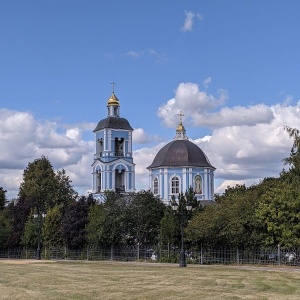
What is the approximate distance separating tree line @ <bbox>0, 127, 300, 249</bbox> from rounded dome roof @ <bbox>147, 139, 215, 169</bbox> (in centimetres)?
1877

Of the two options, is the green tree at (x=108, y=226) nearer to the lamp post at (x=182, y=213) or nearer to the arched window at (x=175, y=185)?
the lamp post at (x=182, y=213)

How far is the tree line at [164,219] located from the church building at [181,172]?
17862 millimetres

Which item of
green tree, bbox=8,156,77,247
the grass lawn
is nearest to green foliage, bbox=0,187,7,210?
green tree, bbox=8,156,77,247

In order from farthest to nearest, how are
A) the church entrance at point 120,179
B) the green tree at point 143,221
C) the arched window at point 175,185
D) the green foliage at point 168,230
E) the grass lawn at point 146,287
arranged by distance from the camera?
1. the church entrance at point 120,179
2. the arched window at point 175,185
3. the green tree at point 143,221
4. the green foliage at point 168,230
5. the grass lawn at point 146,287

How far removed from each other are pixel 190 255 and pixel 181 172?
139 feet

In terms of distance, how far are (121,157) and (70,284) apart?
62.2m

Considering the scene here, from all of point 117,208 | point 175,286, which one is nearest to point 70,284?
point 175,286

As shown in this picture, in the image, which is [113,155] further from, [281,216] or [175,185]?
[281,216]

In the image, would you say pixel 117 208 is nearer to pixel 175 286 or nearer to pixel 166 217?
pixel 166 217

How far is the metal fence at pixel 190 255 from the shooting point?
37.4m

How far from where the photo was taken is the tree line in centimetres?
3878

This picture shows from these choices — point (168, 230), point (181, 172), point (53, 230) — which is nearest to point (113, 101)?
point (181, 172)


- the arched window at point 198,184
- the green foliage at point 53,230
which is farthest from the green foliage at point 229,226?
the arched window at point 198,184

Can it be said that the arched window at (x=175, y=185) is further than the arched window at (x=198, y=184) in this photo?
No
